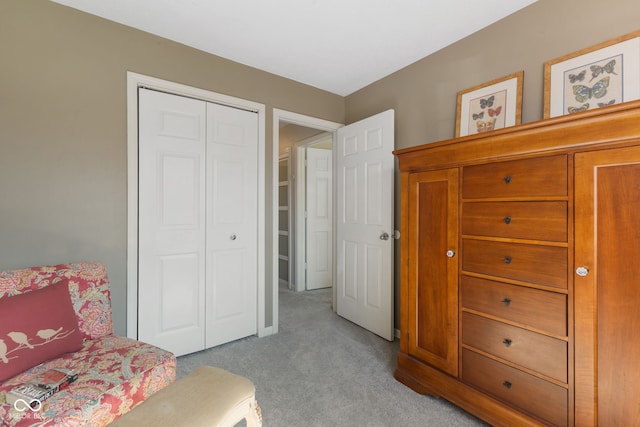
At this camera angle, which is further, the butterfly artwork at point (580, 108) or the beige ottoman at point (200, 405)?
the butterfly artwork at point (580, 108)

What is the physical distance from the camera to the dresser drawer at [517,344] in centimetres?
128

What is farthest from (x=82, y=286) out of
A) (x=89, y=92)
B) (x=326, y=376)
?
(x=326, y=376)

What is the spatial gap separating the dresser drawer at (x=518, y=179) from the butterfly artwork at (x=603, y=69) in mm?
729

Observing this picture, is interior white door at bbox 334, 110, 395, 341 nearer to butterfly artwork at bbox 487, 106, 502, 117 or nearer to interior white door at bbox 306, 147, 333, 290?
butterfly artwork at bbox 487, 106, 502, 117

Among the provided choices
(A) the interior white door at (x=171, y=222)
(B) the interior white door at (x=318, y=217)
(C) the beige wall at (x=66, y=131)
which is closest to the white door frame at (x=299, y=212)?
(B) the interior white door at (x=318, y=217)

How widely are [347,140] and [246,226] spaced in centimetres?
136

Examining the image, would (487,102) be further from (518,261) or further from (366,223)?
(366,223)

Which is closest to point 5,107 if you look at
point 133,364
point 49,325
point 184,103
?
point 184,103

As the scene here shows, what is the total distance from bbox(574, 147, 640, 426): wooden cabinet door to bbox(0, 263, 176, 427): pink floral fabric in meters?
1.86

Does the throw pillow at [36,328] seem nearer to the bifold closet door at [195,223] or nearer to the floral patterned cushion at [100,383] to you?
the floral patterned cushion at [100,383]

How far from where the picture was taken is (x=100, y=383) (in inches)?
45.9

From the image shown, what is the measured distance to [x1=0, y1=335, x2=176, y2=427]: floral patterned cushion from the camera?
1.00 meters

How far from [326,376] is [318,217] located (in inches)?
94.0

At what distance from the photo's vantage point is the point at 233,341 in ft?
8.43
